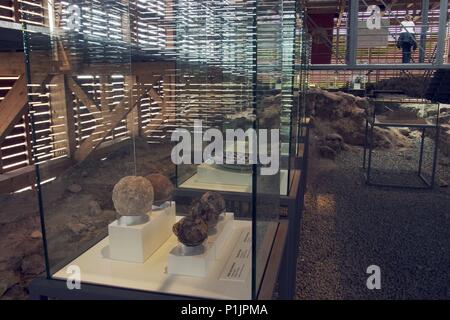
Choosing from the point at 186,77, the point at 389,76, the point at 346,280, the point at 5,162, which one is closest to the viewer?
the point at 186,77

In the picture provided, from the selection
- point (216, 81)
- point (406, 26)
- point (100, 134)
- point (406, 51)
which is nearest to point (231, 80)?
point (216, 81)

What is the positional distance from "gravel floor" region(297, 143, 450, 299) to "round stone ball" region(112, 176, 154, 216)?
127 cm

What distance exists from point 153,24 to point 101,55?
28cm

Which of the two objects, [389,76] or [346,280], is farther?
[389,76]

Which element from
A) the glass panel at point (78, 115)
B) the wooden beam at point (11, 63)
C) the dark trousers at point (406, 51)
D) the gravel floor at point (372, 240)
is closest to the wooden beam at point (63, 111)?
the glass panel at point (78, 115)

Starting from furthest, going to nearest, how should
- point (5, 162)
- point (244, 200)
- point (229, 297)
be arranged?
point (5, 162) → point (244, 200) → point (229, 297)

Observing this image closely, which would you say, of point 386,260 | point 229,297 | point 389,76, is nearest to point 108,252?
point 229,297

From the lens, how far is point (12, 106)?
1.90 meters

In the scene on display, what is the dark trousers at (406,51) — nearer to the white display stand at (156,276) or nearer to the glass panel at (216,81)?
the glass panel at (216,81)

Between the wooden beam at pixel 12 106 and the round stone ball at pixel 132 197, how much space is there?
4.28 feet

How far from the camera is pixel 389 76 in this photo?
26.0ft

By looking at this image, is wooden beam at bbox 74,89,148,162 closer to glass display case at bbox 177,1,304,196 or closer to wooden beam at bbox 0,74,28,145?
glass display case at bbox 177,1,304,196

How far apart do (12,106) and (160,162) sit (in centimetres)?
104

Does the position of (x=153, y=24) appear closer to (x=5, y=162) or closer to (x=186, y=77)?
(x=186, y=77)
